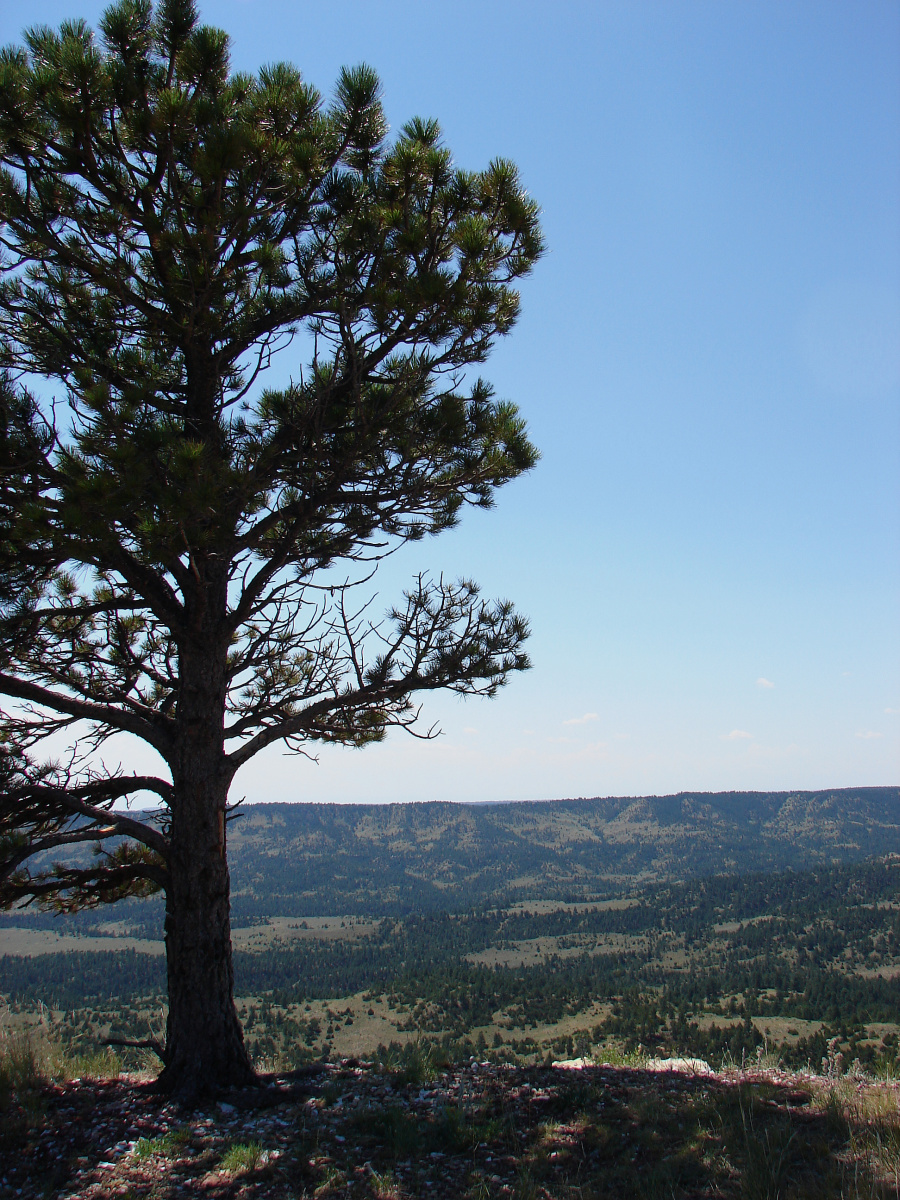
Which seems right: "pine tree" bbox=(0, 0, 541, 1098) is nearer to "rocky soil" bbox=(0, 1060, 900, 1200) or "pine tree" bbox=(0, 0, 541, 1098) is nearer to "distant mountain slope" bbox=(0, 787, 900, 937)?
"rocky soil" bbox=(0, 1060, 900, 1200)

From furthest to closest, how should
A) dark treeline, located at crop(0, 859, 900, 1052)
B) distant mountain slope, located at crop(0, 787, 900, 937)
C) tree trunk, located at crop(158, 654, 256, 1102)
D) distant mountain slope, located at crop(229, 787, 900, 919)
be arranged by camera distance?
distant mountain slope, located at crop(229, 787, 900, 919), distant mountain slope, located at crop(0, 787, 900, 937), dark treeline, located at crop(0, 859, 900, 1052), tree trunk, located at crop(158, 654, 256, 1102)

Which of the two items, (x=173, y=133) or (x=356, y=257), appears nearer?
(x=173, y=133)

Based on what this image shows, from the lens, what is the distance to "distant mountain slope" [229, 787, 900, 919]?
109 meters

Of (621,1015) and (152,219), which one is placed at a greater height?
(152,219)

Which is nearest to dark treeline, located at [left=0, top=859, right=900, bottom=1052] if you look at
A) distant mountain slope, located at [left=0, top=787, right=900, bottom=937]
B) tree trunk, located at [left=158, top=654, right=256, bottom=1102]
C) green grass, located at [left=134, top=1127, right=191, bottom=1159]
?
distant mountain slope, located at [left=0, top=787, right=900, bottom=937]

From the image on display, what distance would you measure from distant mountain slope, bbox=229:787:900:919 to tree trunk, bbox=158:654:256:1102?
98.7 meters

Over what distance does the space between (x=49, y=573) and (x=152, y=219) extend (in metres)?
2.88

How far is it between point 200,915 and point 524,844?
138 meters

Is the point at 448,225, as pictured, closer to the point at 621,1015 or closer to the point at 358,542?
the point at 358,542

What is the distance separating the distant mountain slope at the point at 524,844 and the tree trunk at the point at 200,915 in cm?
9873

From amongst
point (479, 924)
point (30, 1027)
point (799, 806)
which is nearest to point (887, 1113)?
point (30, 1027)

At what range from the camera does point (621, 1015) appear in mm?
36750

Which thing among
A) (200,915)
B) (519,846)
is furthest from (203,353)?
(519,846)

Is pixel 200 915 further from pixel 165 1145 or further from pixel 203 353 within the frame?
pixel 203 353
